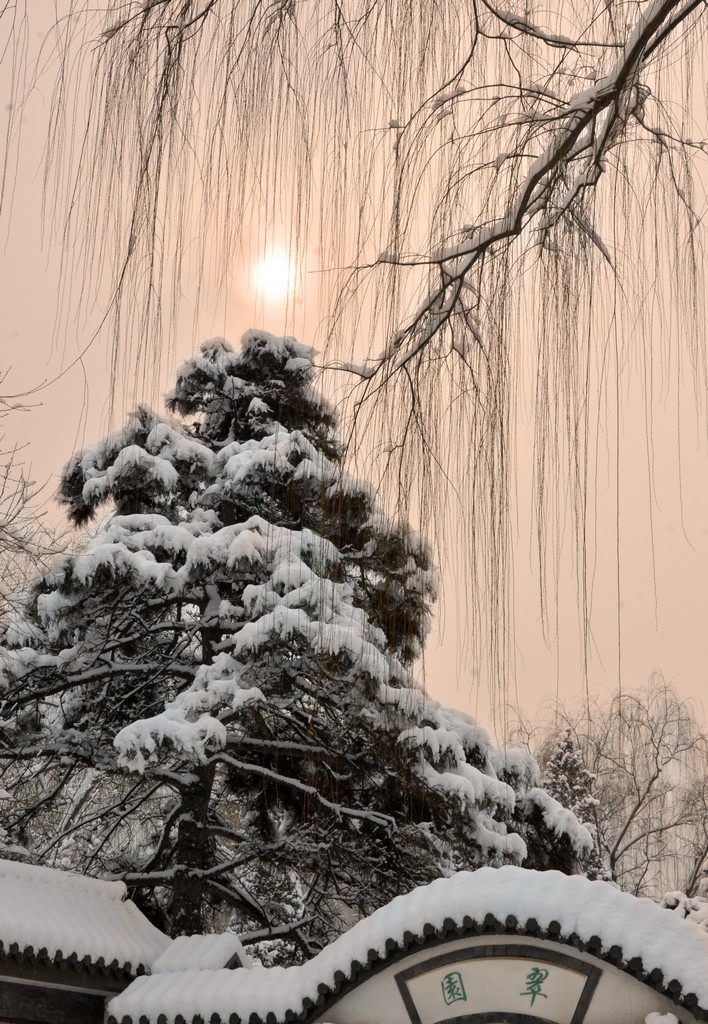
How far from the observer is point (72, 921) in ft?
26.2

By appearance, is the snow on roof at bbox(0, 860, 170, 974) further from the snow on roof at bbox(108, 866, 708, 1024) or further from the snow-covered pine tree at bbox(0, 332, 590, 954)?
the snow on roof at bbox(108, 866, 708, 1024)

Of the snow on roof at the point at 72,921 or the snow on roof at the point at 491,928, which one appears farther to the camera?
the snow on roof at the point at 72,921

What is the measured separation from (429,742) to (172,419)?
4.65 meters

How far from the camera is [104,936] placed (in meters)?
8.06

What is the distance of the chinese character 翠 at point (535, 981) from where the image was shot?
5938 millimetres

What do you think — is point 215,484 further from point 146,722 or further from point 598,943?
point 598,943

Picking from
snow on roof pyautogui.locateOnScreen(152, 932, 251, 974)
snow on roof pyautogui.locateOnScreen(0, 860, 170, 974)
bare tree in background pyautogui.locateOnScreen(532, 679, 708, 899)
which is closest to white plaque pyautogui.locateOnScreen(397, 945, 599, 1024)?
snow on roof pyautogui.locateOnScreen(152, 932, 251, 974)

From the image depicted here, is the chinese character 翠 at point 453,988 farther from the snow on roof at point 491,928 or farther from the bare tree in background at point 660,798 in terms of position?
the bare tree in background at point 660,798

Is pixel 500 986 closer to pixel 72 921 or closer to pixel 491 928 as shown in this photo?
pixel 491 928

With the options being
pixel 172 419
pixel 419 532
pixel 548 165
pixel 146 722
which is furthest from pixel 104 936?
pixel 548 165

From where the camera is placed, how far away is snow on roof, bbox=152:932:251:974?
7594mm

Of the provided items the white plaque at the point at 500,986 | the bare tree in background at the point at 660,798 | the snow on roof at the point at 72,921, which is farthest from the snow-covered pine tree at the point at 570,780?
the white plaque at the point at 500,986

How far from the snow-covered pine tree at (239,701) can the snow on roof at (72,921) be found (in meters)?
1.04

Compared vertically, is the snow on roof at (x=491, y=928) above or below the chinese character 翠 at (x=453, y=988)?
above
